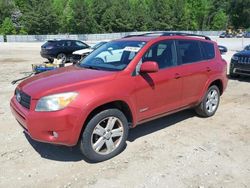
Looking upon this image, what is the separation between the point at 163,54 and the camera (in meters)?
5.34

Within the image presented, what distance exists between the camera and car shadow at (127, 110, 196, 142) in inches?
221

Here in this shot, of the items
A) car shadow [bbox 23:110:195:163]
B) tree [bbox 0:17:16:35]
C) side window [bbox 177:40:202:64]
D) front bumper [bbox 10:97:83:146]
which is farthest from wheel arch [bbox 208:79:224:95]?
tree [bbox 0:17:16:35]

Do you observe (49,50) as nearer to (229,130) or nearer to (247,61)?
(247,61)

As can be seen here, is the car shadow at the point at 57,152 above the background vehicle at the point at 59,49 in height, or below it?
below

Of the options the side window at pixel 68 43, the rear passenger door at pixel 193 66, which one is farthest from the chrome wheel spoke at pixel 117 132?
the side window at pixel 68 43

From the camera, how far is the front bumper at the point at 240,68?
34.7 ft

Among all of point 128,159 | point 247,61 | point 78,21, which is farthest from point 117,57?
point 78,21

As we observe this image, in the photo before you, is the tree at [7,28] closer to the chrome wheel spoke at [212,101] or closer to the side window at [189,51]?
the chrome wheel spoke at [212,101]

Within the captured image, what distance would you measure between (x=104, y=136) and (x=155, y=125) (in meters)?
1.78

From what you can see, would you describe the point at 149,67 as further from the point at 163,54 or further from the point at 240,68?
the point at 240,68

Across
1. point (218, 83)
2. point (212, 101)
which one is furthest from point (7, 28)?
point (212, 101)

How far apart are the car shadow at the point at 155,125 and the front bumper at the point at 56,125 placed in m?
1.50

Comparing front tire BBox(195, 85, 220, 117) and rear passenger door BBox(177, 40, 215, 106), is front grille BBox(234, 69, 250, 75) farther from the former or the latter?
rear passenger door BBox(177, 40, 215, 106)

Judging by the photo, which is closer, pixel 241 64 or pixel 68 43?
pixel 241 64
